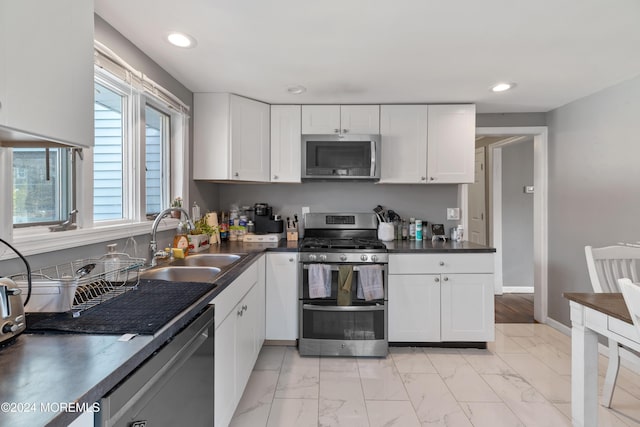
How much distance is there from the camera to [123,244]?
1870 millimetres

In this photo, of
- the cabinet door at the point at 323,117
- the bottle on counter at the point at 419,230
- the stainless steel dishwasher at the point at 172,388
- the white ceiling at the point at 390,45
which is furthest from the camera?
the bottle on counter at the point at 419,230

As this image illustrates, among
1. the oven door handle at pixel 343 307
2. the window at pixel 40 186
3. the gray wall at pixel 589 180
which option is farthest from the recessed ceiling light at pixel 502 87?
the window at pixel 40 186

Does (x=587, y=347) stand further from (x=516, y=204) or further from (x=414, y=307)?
(x=516, y=204)

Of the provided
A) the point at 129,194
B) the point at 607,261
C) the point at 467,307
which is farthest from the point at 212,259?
the point at 607,261

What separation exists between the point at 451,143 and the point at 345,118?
3.38 ft

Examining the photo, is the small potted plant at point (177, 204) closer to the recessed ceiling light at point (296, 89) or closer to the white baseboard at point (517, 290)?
the recessed ceiling light at point (296, 89)

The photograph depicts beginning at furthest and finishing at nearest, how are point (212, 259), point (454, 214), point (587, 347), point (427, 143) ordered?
point (454, 214) → point (427, 143) → point (212, 259) → point (587, 347)

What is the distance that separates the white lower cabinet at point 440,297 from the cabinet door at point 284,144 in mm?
1256

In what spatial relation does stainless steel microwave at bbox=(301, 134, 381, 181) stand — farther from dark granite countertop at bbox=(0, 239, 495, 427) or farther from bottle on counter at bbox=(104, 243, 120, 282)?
dark granite countertop at bbox=(0, 239, 495, 427)

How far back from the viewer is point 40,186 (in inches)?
55.2

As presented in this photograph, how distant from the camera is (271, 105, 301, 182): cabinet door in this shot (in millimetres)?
3080

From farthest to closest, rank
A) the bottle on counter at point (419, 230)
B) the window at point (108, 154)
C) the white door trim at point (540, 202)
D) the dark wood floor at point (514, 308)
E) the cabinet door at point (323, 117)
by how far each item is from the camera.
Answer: the dark wood floor at point (514, 308), the white door trim at point (540, 202), the bottle on counter at point (419, 230), the cabinet door at point (323, 117), the window at point (108, 154)

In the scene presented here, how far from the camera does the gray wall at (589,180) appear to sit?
2.49 metres

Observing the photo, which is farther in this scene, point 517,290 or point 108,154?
point 517,290
